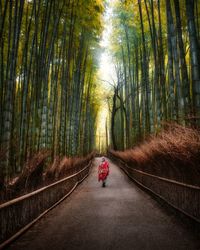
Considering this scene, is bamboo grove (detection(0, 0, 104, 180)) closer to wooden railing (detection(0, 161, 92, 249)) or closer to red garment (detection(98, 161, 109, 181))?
wooden railing (detection(0, 161, 92, 249))

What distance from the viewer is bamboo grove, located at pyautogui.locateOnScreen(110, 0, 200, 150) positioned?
18.7 ft

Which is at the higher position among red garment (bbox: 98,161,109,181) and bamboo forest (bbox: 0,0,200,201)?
bamboo forest (bbox: 0,0,200,201)

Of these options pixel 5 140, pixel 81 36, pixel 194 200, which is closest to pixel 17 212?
pixel 5 140

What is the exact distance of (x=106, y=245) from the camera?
3598mm

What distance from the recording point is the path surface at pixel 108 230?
362cm

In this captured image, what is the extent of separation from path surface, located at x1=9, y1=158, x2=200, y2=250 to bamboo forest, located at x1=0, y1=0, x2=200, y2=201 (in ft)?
3.28

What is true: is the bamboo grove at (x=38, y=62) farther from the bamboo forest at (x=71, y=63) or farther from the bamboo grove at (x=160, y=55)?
the bamboo grove at (x=160, y=55)

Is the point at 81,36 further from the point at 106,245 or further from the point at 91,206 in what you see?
the point at 106,245

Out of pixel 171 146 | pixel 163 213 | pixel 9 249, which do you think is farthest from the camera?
pixel 163 213

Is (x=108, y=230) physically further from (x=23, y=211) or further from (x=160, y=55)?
(x=160, y=55)

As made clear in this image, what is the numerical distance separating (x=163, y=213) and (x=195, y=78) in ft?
8.63

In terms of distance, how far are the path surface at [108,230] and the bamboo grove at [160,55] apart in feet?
5.29

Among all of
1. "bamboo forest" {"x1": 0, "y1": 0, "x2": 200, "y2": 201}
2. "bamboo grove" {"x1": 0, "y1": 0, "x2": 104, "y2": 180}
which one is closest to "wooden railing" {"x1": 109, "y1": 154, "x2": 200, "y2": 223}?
"bamboo forest" {"x1": 0, "y1": 0, "x2": 200, "y2": 201}

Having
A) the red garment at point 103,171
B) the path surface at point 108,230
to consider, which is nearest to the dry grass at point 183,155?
the path surface at point 108,230
